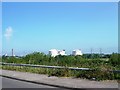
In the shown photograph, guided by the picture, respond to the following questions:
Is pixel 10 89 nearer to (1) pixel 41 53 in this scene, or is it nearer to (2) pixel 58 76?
(2) pixel 58 76

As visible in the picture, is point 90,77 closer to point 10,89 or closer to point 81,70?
point 81,70

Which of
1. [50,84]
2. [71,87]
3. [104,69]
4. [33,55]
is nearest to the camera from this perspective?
[71,87]

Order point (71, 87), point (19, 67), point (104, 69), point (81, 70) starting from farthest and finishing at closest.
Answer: point (19, 67) < point (81, 70) < point (104, 69) < point (71, 87)

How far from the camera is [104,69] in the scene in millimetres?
19328

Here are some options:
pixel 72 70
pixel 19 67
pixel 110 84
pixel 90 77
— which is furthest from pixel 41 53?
pixel 110 84

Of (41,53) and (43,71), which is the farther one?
(41,53)

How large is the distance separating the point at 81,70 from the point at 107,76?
10.4 ft

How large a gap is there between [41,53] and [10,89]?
→ 33.7 m

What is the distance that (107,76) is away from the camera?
18625 mm

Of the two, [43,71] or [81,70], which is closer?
[81,70]

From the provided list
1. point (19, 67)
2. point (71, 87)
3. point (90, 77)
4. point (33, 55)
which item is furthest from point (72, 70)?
point (33, 55)

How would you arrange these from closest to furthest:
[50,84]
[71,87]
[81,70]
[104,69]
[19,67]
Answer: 1. [71,87]
2. [50,84]
3. [104,69]
4. [81,70]
5. [19,67]

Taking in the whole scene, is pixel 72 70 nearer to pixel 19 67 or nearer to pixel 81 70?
pixel 81 70

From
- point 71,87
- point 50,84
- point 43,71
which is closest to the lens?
point 71,87
